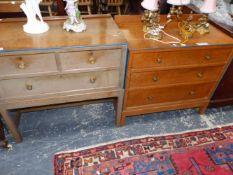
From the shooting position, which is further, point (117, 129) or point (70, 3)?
point (117, 129)

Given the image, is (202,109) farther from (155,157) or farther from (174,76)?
(155,157)

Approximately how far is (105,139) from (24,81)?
824mm

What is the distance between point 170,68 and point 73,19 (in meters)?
0.77

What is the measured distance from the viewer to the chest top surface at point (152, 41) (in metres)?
1.27

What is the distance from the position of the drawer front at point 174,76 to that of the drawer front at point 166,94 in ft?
0.23

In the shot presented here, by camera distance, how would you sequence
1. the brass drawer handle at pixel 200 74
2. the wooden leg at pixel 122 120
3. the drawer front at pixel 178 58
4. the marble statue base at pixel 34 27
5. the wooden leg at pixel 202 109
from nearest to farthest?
the marble statue base at pixel 34 27 → the drawer front at pixel 178 58 → the brass drawer handle at pixel 200 74 → the wooden leg at pixel 122 120 → the wooden leg at pixel 202 109

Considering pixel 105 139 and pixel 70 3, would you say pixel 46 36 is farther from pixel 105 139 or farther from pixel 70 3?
pixel 105 139

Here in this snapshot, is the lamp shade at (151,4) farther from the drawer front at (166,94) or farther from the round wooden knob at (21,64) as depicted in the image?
the round wooden knob at (21,64)

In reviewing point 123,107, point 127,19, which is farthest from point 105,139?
point 127,19

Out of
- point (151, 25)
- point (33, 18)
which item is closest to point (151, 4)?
point (151, 25)

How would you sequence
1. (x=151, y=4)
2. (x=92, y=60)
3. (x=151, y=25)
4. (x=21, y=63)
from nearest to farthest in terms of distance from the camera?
(x=21, y=63), (x=92, y=60), (x=151, y=4), (x=151, y=25)

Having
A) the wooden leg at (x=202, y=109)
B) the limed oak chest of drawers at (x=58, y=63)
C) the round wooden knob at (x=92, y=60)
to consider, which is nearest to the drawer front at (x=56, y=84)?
the limed oak chest of drawers at (x=58, y=63)

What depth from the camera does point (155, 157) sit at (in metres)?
1.51

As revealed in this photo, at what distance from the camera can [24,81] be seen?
3.91ft
